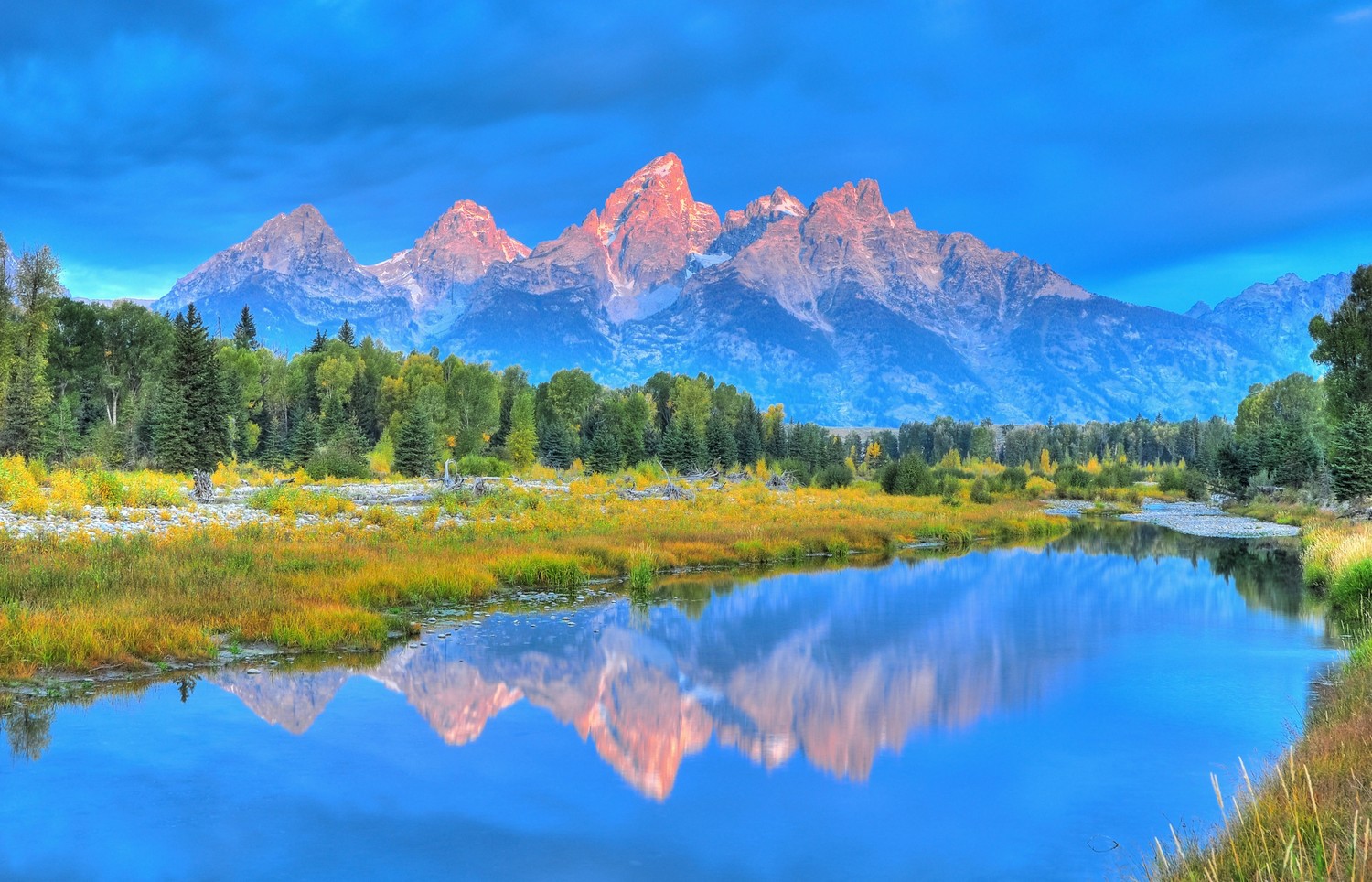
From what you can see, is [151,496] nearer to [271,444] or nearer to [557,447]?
[271,444]

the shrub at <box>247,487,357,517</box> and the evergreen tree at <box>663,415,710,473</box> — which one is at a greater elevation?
the evergreen tree at <box>663,415,710,473</box>

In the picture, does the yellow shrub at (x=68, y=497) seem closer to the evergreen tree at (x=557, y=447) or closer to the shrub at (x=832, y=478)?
the shrub at (x=832, y=478)

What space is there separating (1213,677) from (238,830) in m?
17.6

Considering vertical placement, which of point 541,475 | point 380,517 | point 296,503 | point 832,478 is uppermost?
point 541,475

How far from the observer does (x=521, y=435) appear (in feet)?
304

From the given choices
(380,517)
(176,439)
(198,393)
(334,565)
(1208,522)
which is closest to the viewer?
(334,565)

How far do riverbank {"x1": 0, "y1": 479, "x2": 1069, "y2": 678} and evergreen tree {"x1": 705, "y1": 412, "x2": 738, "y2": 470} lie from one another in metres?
52.5

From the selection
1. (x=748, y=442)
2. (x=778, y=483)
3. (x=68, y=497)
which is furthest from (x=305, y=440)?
(x=748, y=442)

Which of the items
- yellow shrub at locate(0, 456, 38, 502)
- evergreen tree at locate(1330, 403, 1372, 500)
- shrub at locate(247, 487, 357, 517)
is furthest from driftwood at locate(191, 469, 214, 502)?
evergreen tree at locate(1330, 403, 1372, 500)

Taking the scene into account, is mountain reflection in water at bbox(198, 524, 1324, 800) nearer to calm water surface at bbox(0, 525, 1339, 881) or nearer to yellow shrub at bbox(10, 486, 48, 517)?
calm water surface at bbox(0, 525, 1339, 881)

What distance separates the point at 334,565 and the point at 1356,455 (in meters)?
A: 50.8

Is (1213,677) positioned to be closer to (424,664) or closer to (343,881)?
(424,664)

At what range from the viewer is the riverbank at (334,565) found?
55.1 ft

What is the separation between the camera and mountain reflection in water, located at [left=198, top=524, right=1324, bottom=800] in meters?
14.5
